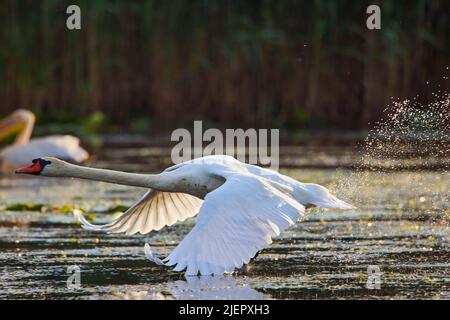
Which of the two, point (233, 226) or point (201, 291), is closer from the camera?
point (201, 291)

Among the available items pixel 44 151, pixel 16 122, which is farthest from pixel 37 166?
pixel 16 122

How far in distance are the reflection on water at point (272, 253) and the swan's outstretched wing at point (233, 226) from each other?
209mm

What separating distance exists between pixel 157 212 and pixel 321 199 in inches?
62.1

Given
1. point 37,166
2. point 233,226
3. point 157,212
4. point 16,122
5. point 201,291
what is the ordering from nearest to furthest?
1. point 201,291
2. point 233,226
3. point 37,166
4. point 157,212
5. point 16,122

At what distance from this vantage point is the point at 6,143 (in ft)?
70.1

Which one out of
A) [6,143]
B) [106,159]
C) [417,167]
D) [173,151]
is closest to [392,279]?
[417,167]

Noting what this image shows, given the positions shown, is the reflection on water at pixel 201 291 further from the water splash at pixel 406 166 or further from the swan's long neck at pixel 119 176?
the water splash at pixel 406 166

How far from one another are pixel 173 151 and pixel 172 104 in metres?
2.56

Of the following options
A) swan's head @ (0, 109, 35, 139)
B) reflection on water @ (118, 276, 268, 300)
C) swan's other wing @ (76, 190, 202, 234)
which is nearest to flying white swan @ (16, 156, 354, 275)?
swan's other wing @ (76, 190, 202, 234)

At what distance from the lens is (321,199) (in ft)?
27.1

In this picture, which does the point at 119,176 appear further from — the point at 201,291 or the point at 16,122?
the point at 16,122
